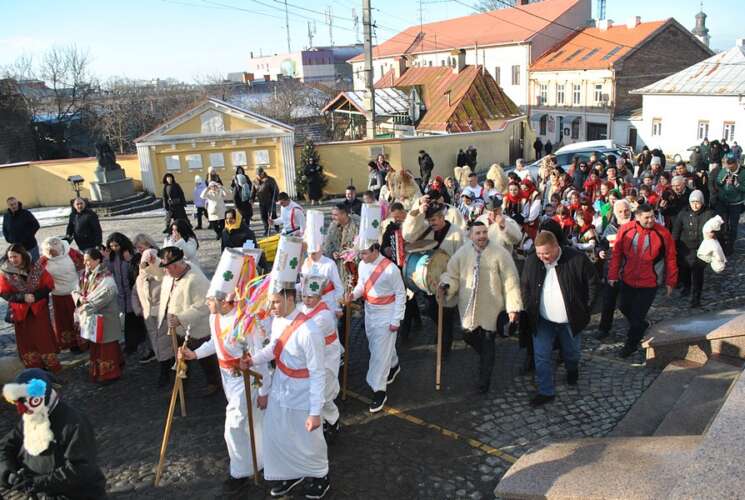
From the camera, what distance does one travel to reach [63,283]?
7723mm

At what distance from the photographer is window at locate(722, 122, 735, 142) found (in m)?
31.4

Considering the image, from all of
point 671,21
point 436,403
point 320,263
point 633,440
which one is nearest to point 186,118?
point 320,263

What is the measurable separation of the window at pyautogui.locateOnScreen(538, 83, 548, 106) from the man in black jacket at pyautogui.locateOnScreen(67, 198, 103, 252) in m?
43.9

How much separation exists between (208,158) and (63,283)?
520 inches

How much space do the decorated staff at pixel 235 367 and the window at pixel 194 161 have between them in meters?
16.1

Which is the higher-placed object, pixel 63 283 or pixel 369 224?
pixel 369 224

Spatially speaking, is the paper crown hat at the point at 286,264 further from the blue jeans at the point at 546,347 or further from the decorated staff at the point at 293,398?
the blue jeans at the point at 546,347

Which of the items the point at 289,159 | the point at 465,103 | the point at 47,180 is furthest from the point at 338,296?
the point at 465,103

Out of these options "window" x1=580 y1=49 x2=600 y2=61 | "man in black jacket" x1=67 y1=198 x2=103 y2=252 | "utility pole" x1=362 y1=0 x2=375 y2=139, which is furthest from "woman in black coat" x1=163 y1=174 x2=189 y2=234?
"window" x1=580 y1=49 x2=600 y2=61

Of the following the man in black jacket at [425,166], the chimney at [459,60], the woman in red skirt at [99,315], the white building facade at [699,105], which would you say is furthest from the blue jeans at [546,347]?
the chimney at [459,60]

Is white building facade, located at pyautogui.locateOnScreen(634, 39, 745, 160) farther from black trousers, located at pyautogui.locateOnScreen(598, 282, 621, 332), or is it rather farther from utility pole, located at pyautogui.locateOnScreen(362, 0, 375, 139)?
black trousers, located at pyautogui.locateOnScreen(598, 282, 621, 332)

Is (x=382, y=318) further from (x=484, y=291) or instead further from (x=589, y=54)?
(x=589, y=54)

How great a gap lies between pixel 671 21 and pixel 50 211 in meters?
Result: 40.2

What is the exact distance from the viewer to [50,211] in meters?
19.0
